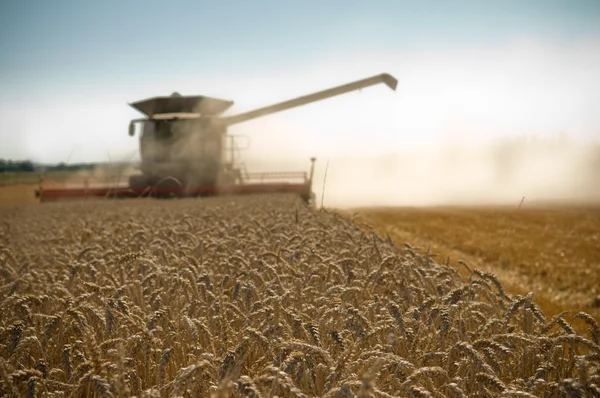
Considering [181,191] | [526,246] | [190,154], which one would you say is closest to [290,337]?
[526,246]

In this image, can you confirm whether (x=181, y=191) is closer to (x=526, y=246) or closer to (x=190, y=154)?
(x=190, y=154)

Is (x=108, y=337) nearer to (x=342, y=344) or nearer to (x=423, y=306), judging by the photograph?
(x=342, y=344)

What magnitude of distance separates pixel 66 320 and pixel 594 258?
9614 mm

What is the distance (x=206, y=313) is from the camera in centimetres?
289

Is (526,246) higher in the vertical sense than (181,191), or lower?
lower

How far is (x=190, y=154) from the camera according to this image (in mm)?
18281

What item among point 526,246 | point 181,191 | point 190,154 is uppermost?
point 190,154

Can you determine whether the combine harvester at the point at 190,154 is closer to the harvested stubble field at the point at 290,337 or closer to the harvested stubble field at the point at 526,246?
the harvested stubble field at the point at 526,246

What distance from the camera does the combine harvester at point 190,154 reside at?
17.4 metres

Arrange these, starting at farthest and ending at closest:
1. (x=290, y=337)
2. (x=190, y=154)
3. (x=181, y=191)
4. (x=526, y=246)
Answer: (x=190, y=154)
(x=181, y=191)
(x=526, y=246)
(x=290, y=337)

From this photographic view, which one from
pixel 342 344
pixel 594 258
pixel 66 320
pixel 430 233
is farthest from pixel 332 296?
pixel 430 233

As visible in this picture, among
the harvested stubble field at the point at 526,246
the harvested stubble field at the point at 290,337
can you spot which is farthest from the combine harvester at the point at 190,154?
the harvested stubble field at the point at 290,337

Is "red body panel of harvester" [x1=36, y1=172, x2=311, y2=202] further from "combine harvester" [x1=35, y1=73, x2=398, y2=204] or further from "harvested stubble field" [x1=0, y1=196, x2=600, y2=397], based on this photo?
"harvested stubble field" [x1=0, y1=196, x2=600, y2=397]

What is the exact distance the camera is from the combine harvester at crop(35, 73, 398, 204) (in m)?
17.4
